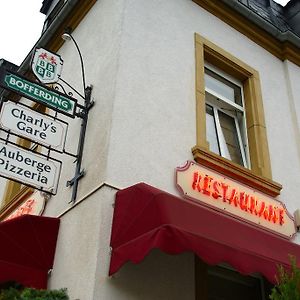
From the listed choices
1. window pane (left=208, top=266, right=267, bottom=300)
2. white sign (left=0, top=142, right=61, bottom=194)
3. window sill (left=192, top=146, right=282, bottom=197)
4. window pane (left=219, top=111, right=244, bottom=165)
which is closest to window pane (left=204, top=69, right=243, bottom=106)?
window pane (left=219, top=111, right=244, bottom=165)

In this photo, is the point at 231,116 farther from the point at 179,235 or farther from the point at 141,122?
the point at 179,235

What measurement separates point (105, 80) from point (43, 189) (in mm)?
1725

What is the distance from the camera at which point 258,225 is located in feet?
20.7

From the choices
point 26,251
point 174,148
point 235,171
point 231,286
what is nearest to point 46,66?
point 174,148

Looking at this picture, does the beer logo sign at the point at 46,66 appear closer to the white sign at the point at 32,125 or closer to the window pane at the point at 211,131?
the white sign at the point at 32,125

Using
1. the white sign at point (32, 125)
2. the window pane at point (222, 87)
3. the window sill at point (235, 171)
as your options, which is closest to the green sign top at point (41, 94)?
the white sign at point (32, 125)

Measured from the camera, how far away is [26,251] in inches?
212

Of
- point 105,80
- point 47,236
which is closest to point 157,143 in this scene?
point 105,80

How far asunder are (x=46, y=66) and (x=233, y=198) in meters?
3.03

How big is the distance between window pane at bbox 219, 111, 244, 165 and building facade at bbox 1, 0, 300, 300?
0.02 metres

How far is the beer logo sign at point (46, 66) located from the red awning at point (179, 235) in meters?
2.07

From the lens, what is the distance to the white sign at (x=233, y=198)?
595 cm

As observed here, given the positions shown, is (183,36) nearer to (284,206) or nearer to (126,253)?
(284,206)

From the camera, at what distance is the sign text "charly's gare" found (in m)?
5.82
